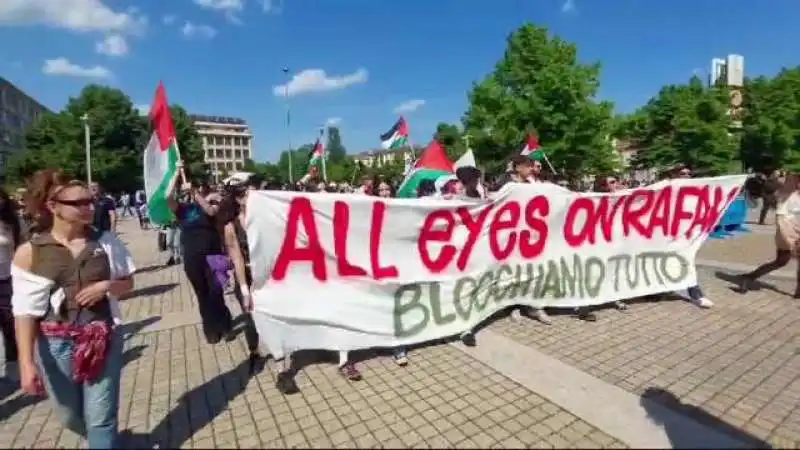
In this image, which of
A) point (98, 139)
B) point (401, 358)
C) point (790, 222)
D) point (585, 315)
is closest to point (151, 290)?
point (401, 358)

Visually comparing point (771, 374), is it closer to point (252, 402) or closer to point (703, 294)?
point (703, 294)

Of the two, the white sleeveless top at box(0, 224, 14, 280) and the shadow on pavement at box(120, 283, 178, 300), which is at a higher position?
the white sleeveless top at box(0, 224, 14, 280)

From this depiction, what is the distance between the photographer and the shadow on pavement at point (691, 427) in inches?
116

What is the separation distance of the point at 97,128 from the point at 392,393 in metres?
56.7

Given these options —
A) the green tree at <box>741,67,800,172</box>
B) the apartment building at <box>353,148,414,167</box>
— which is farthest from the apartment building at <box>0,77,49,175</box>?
the green tree at <box>741,67,800,172</box>

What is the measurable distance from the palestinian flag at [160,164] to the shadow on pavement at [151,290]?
11.3ft

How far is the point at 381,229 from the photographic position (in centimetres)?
454

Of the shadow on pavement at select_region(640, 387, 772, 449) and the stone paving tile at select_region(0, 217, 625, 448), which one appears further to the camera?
the stone paving tile at select_region(0, 217, 625, 448)

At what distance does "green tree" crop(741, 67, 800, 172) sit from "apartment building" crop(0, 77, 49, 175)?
86773 millimetres

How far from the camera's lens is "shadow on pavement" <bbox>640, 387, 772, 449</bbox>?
9.69 feet

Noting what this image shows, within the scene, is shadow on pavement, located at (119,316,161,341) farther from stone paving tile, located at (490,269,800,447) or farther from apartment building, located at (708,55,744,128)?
apartment building, located at (708,55,744,128)

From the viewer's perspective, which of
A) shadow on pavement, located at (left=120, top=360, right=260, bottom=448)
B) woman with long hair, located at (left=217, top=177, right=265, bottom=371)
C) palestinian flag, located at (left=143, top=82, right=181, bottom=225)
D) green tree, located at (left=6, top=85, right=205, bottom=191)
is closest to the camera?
shadow on pavement, located at (left=120, top=360, right=260, bottom=448)

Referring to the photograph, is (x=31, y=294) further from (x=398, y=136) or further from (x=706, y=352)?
(x=398, y=136)

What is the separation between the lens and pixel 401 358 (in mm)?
4473
